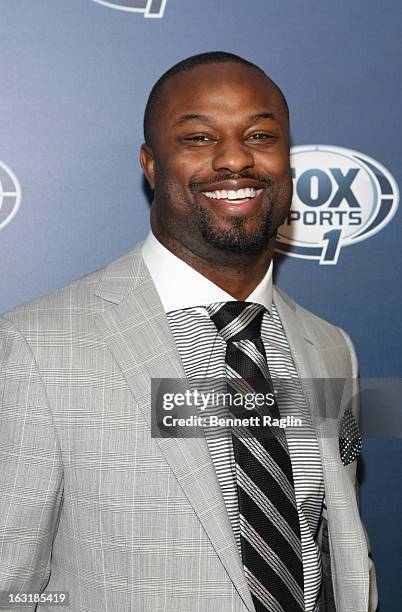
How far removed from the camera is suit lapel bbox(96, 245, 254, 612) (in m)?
1.16

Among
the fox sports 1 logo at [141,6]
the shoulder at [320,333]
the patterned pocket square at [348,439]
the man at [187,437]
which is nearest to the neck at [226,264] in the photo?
the man at [187,437]

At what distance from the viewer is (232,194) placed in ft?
4.17

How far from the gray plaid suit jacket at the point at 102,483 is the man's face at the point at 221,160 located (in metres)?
0.19

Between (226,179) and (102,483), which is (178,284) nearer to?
(226,179)

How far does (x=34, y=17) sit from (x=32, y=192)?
1.15 ft

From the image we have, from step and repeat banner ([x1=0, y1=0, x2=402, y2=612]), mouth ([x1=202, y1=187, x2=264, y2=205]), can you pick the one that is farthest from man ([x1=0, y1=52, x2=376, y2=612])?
step and repeat banner ([x1=0, y1=0, x2=402, y2=612])

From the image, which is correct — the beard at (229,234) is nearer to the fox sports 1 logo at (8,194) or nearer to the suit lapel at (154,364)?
the suit lapel at (154,364)

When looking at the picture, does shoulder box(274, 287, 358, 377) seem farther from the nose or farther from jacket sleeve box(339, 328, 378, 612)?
the nose

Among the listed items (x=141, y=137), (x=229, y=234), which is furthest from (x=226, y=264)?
(x=141, y=137)

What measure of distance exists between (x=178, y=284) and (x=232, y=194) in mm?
169

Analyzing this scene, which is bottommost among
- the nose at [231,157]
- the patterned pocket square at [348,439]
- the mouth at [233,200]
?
the patterned pocket square at [348,439]

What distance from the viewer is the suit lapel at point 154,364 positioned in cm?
116

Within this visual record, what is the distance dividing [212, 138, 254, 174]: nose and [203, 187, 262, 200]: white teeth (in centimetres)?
3

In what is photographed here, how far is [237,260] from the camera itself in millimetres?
1317
